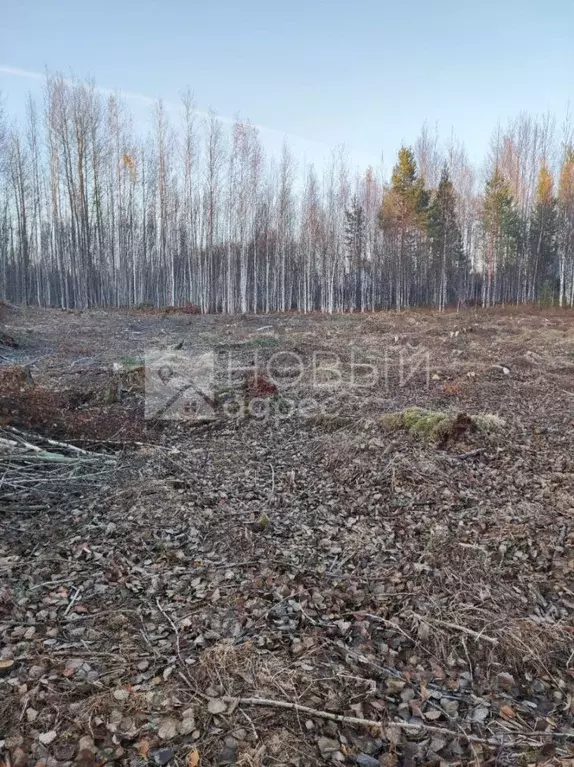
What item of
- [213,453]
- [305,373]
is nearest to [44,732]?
[213,453]

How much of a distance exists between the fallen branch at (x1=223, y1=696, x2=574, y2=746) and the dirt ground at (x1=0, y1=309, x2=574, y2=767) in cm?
1

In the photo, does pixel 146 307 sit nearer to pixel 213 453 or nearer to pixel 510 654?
pixel 213 453

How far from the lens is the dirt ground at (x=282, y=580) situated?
7.25 ft

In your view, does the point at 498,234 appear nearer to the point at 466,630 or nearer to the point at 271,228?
the point at 271,228

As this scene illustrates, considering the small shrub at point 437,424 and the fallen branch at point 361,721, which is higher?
the small shrub at point 437,424

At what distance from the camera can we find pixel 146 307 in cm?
2734

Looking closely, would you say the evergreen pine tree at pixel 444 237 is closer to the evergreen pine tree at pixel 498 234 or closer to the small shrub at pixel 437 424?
the evergreen pine tree at pixel 498 234

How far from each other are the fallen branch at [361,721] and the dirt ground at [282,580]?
12mm

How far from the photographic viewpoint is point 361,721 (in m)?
2.26

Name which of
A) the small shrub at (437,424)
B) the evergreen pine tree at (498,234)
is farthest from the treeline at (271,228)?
the small shrub at (437,424)

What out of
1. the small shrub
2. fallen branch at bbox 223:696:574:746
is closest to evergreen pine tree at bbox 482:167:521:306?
the small shrub

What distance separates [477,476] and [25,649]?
4.48 metres

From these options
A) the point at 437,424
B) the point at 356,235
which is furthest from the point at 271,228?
the point at 437,424

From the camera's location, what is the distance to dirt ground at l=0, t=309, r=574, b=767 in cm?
221
